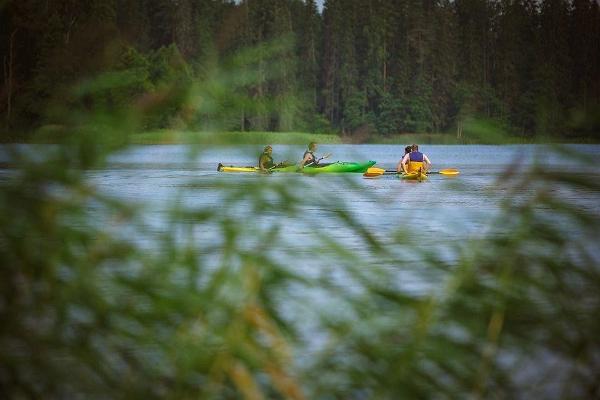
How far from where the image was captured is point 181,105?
8.11 ft

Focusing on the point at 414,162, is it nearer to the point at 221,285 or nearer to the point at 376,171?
the point at 376,171

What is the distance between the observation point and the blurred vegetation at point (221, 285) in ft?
8.02

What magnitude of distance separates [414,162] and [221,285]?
2603cm

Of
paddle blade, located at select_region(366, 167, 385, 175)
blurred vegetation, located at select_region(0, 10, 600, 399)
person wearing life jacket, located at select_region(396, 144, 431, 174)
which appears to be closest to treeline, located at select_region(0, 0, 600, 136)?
paddle blade, located at select_region(366, 167, 385, 175)

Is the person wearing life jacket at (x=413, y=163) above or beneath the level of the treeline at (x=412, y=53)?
beneath

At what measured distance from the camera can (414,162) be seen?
28.2 m

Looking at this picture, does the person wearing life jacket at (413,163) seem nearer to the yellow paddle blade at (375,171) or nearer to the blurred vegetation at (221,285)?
the yellow paddle blade at (375,171)

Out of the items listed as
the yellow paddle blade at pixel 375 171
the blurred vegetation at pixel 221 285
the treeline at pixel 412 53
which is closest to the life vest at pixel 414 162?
the yellow paddle blade at pixel 375 171

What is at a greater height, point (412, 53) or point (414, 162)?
point (412, 53)

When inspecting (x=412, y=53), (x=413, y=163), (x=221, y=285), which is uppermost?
(x=412, y=53)

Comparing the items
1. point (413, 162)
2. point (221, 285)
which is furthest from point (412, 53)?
point (221, 285)

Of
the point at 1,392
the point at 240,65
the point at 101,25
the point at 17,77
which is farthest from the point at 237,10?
the point at 1,392

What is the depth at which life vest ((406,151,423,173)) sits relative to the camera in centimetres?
2795

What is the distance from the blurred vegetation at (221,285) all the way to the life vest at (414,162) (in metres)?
25.3
